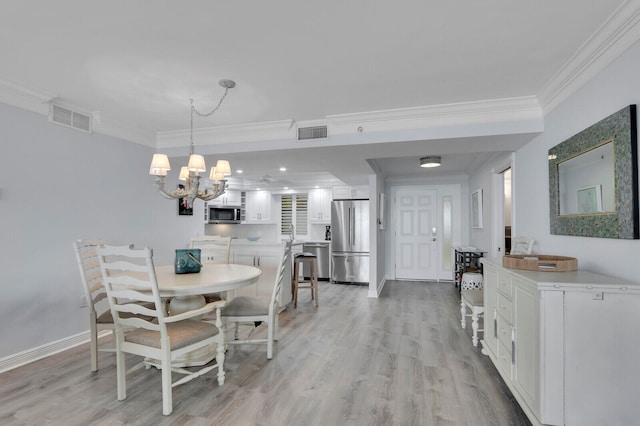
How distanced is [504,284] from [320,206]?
18.2ft

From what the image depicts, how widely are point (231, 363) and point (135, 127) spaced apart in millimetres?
2903

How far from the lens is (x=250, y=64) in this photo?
7.89 feet

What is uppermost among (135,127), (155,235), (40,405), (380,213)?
(135,127)

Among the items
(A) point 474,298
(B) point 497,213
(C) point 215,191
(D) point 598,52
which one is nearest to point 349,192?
(B) point 497,213

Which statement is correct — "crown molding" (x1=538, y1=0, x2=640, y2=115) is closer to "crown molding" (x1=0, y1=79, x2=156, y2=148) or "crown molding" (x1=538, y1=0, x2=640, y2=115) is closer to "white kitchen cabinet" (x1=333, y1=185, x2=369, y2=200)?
"crown molding" (x1=0, y1=79, x2=156, y2=148)

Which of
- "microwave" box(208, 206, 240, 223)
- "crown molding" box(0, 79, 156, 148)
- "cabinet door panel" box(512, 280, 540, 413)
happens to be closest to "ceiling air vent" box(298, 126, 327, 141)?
"crown molding" box(0, 79, 156, 148)

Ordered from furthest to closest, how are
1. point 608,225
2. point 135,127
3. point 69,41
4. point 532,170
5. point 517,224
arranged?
point 135,127
point 517,224
point 532,170
point 69,41
point 608,225

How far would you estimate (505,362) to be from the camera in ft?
7.47

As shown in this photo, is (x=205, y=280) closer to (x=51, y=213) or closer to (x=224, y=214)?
(x=51, y=213)

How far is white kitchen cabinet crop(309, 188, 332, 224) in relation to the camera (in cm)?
761

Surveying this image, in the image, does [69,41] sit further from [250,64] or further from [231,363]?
[231,363]

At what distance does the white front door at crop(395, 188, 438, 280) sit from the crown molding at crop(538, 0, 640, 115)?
4305mm

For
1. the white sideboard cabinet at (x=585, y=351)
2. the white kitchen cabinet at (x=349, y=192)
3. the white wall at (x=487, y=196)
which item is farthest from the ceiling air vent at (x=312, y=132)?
the white kitchen cabinet at (x=349, y=192)

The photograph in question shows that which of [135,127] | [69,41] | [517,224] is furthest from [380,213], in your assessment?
[69,41]
